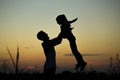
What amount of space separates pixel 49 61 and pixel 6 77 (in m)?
5.17

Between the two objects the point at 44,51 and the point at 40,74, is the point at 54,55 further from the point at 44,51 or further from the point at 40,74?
the point at 40,74

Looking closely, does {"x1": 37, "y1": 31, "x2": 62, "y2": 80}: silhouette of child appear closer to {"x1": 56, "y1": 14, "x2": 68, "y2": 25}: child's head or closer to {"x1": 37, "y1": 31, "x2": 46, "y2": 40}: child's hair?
{"x1": 37, "y1": 31, "x2": 46, "y2": 40}: child's hair

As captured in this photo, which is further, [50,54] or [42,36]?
[42,36]

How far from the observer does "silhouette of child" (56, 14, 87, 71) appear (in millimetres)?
8438

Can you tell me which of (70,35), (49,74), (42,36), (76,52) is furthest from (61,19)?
(49,74)

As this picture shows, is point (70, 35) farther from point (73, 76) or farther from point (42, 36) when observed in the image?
point (73, 76)

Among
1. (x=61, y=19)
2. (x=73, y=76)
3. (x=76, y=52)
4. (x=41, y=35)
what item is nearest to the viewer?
(x=61, y=19)

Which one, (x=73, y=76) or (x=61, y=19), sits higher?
(x=61, y=19)

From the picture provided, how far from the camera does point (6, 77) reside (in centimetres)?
1314

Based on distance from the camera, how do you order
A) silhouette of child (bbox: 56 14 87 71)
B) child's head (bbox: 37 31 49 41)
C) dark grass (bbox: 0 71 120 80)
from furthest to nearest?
dark grass (bbox: 0 71 120 80) < child's head (bbox: 37 31 49 41) < silhouette of child (bbox: 56 14 87 71)

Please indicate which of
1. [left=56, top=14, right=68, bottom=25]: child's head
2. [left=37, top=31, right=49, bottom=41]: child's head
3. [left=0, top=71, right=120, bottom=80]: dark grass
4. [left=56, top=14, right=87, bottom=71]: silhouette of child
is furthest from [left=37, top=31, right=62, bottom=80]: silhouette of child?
[left=0, top=71, right=120, bottom=80]: dark grass

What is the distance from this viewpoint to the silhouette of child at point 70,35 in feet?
27.7

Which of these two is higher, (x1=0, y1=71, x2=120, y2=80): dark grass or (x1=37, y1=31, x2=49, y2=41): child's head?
(x1=37, y1=31, x2=49, y2=41): child's head

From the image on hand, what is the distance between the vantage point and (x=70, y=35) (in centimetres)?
851
